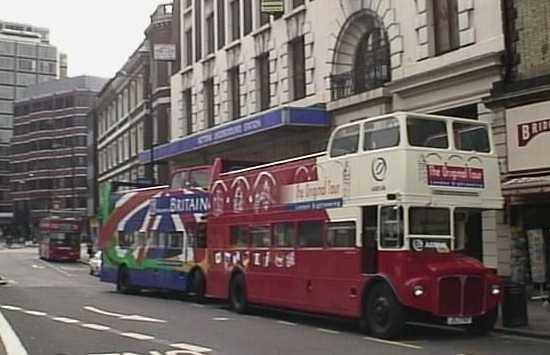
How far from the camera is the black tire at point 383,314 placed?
15750 mm

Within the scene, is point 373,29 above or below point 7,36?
below

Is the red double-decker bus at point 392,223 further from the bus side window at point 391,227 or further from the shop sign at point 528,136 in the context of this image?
the shop sign at point 528,136

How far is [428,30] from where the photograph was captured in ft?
86.8

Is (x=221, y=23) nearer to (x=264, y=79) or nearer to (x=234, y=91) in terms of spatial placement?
(x=234, y=91)

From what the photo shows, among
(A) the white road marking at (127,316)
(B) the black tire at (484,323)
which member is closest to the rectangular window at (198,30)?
(A) the white road marking at (127,316)

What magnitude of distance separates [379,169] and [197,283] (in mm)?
9953

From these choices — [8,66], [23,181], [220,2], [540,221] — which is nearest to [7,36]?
[8,66]

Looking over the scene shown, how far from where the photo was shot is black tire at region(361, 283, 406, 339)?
1575cm

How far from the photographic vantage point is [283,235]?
1989cm

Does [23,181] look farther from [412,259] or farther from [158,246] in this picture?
[412,259]

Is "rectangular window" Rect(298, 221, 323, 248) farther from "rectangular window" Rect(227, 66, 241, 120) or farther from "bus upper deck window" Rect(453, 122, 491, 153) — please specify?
"rectangular window" Rect(227, 66, 241, 120)

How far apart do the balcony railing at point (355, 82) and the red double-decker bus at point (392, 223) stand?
34.1ft

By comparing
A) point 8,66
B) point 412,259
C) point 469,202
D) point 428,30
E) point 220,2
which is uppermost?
point 8,66

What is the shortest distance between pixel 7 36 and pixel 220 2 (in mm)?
144552
